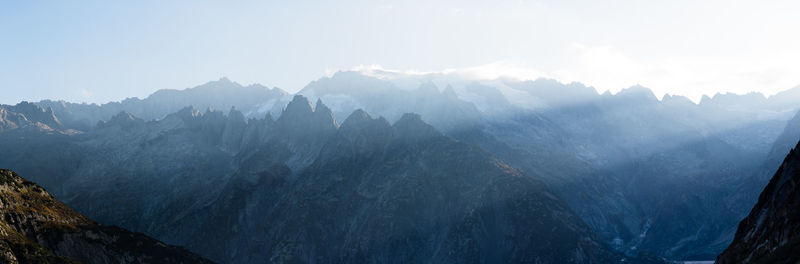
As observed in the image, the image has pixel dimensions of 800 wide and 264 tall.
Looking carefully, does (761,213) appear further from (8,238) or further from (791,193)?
(8,238)

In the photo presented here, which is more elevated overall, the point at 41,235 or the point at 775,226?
the point at 775,226

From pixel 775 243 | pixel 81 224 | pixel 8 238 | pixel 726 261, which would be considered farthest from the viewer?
pixel 81 224

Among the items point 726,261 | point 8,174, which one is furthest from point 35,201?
point 726,261

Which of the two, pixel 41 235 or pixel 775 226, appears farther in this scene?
pixel 41 235

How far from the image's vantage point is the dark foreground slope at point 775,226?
3764 inches

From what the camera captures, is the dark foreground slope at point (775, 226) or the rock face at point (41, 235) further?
the rock face at point (41, 235)

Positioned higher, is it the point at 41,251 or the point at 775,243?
the point at 775,243

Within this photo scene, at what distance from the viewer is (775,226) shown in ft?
365

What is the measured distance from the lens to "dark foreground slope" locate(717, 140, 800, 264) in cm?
9561

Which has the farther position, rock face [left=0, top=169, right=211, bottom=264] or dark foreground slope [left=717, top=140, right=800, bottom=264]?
rock face [left=0, top=169, right=211, bottom=264]

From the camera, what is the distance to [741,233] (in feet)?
443

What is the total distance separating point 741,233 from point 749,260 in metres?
29.5

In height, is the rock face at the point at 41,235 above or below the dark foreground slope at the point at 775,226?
below

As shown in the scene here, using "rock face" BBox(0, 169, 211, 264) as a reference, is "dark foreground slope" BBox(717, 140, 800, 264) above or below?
above
